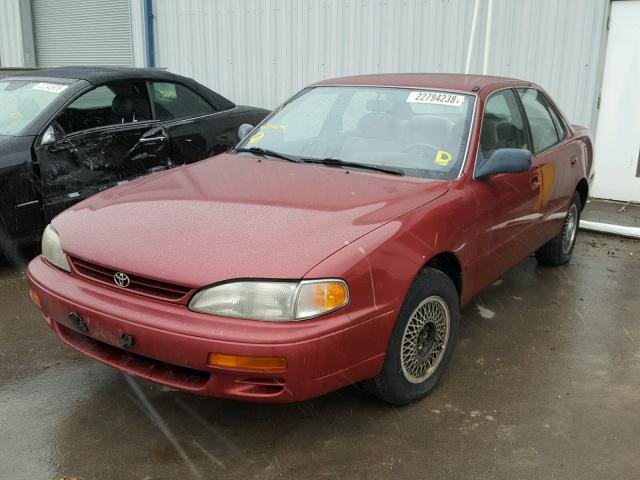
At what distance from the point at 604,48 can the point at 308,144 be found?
468 centimetres

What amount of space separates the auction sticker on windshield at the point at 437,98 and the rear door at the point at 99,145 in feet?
8.74

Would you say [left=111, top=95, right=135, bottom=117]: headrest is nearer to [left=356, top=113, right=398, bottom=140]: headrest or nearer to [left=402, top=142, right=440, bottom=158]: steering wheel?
[left=356, top=113, right=398, bottom=140]: headrest

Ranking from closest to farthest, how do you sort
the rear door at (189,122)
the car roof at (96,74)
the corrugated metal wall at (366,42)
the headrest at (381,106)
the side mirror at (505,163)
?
the side mirror at (505,163)
the headrest at (381,106)
the car roof at (96,74)
the rear door at (189,122)
the corrugated metal wall at (366,42)

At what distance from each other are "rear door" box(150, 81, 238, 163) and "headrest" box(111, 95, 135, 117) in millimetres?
233

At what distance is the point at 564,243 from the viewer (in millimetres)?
5184

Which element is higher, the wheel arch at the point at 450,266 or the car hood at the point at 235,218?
the car hood at the point at 235,218

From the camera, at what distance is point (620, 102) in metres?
7.02

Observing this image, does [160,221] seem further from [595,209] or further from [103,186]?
[595,209]

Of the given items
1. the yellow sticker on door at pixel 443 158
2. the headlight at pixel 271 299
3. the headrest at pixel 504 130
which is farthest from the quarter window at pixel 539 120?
the headlight at pixel 271 299

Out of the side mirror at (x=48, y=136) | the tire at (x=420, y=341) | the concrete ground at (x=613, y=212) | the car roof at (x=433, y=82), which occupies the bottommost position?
the concrete ground at (x=613, y=212)

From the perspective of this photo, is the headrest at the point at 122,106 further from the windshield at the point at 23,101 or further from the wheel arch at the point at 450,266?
the wheel arch at the point at 450,266

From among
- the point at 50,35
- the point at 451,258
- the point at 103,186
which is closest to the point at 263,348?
the point at 451,258

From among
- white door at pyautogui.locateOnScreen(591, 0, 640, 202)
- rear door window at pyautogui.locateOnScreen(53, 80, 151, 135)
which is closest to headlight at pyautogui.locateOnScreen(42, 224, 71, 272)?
rear door window at pyautogui.locateOnScreen(53, 80, 151, 135)

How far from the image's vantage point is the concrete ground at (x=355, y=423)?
2.67m
